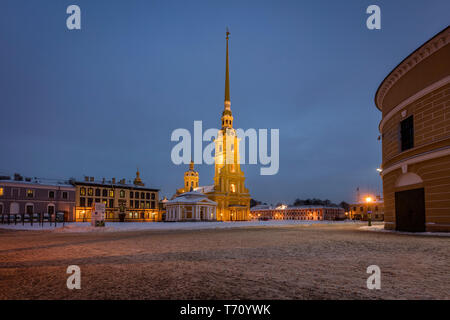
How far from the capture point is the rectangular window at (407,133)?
60.0 ft

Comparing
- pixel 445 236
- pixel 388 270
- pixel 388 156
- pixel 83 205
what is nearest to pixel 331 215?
pixel 83 205

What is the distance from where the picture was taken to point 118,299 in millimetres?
4117

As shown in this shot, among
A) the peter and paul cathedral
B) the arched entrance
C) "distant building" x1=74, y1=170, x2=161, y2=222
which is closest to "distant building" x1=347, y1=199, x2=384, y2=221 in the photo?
the peter and paul cathedral

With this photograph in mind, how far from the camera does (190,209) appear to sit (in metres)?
61.9

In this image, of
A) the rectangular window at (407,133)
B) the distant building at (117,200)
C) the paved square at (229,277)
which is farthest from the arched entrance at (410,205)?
the distant building at (117,200)

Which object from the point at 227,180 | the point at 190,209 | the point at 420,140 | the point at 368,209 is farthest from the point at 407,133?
the point at 368,209

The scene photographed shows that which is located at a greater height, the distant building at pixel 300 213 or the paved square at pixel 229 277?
the paved square at pixel 229 277

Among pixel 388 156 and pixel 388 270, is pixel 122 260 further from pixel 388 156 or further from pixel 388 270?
pixel 388 156

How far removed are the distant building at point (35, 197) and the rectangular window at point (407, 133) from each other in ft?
169

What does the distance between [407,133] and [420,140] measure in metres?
2.00

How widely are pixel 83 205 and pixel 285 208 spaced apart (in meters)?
76.0

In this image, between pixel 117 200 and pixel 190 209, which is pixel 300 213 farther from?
pixel 117 200

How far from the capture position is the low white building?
6145 centimetres

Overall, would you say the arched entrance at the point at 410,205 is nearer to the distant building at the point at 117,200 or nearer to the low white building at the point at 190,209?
the low white building at the point at 190,209
